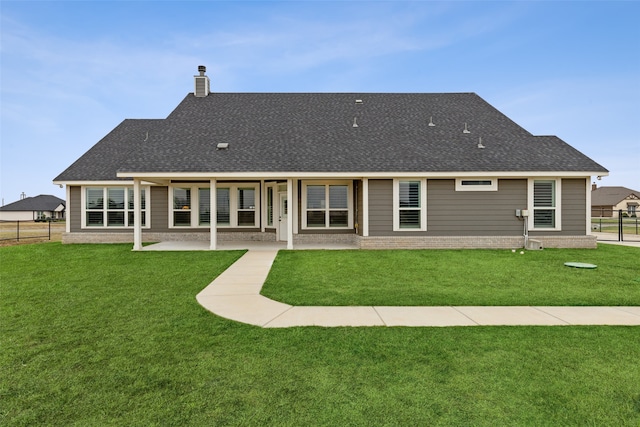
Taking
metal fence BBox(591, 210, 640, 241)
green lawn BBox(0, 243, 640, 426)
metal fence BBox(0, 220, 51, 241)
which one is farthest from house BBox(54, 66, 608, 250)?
green lawn BBox(0, 243, 640, 426)

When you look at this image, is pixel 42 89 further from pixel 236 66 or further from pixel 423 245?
pixel 423 245

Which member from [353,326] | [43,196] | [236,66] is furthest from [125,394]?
[43,196]

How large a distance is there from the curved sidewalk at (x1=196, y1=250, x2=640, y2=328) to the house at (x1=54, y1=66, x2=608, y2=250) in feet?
22.4

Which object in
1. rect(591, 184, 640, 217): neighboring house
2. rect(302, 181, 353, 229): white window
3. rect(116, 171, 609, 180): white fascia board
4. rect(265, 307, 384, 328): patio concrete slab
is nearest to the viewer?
rect(265, 307, 384, 328): patio concrete slab

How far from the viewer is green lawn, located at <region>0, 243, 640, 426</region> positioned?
236 centimetres

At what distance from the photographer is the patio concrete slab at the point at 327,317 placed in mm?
4293

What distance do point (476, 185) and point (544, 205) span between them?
290 centimetres

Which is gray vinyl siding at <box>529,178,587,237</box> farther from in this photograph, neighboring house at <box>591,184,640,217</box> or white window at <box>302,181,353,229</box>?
neighboring house at <box>591,184,640,217</box>

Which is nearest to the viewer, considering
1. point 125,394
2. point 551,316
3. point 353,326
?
point 125,394

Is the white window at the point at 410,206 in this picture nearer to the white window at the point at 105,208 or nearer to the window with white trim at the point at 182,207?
the window with white trim at the point at 182,207

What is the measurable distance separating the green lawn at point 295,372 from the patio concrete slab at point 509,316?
0.83 ft

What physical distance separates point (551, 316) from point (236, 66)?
26.9 m

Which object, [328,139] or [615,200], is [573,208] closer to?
[328,139]

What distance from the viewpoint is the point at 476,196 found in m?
12.2
